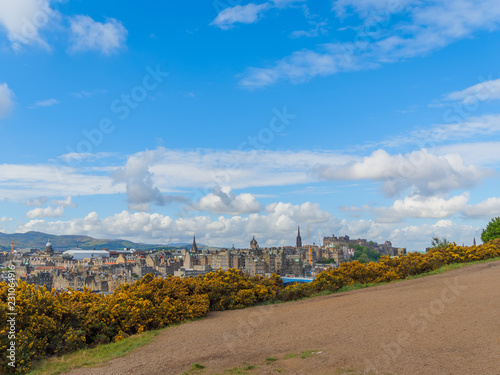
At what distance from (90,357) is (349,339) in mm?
5459

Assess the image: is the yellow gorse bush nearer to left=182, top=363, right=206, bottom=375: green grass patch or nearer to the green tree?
left=182, top=363, right=206, bottom=375: green grass patch

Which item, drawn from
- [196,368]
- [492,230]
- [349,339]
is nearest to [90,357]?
[196,368]

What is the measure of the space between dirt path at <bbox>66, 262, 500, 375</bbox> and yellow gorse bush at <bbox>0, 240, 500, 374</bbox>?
2.68 ft

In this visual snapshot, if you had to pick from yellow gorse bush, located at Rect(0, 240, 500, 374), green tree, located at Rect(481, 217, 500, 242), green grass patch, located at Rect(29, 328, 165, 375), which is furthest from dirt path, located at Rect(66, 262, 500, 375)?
green tree, located at Rect(481, 217, 500, 242)

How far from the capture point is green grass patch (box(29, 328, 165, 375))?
26.4 feet

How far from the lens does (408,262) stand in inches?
782

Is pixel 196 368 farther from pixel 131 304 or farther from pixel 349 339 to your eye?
pixel 131 304

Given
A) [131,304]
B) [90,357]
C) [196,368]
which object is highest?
[131,304]

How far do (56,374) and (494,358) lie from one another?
7.64 meters

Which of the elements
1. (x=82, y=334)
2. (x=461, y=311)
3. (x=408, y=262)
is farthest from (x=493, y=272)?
(x=82, y=334)

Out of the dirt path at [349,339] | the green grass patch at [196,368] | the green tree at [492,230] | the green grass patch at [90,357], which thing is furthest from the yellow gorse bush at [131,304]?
the green tree at [492,230]

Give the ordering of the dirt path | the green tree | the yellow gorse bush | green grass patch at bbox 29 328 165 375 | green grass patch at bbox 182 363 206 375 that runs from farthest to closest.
Answer: the green tree, the yellow gorse bush, green grass patch at bbox 29 328 165 375, green grass patch at bbox 182 363 206 375, the dirt path

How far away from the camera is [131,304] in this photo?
1141 centimetres

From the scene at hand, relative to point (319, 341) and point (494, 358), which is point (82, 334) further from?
point (494, 358)
